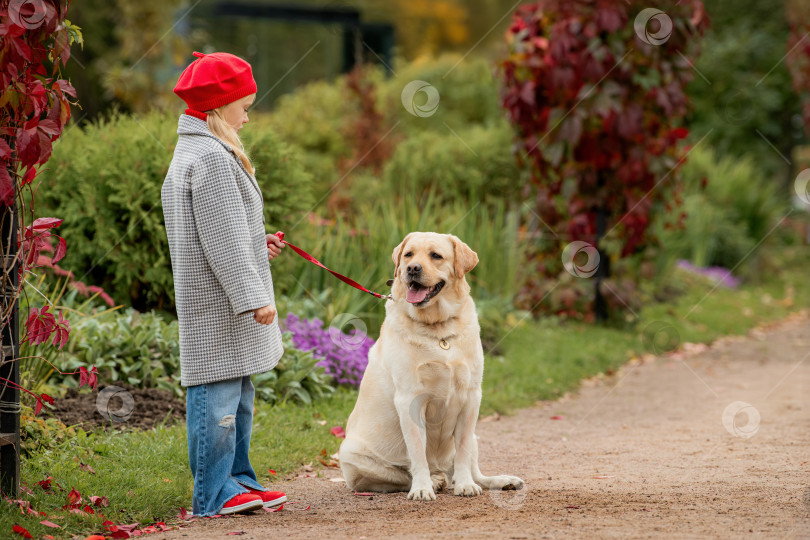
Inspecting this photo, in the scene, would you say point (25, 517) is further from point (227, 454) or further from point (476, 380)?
point (476, 380)

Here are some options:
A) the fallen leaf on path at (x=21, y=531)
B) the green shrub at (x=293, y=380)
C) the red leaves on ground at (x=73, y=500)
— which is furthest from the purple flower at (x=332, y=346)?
the fallen leaf on path at (x=21, y=531)

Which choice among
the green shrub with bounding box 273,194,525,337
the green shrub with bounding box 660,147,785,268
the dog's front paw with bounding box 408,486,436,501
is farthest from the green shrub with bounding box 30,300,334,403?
the green shrub with bounding box 660,147,785,268

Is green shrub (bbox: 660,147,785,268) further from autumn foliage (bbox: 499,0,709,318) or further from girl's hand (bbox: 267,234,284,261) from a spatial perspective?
girl's hand (bbox: 267,234,284,261)

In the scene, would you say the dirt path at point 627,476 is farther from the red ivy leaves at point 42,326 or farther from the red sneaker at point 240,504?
the red ivy leaves at point 42,326

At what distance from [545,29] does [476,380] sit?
6328 mm

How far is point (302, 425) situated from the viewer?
5.80 meters

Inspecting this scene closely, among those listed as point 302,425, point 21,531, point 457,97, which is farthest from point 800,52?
point 21,531

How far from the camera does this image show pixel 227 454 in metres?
3.99

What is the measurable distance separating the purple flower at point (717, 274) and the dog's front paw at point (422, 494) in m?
9.80

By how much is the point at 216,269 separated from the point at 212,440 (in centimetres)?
76

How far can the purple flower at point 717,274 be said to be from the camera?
1331cm

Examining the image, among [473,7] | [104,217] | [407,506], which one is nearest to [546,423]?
[407,506]

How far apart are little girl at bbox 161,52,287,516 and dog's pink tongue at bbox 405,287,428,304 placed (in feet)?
2.20

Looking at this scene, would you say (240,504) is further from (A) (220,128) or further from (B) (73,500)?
(A) (220,128)
